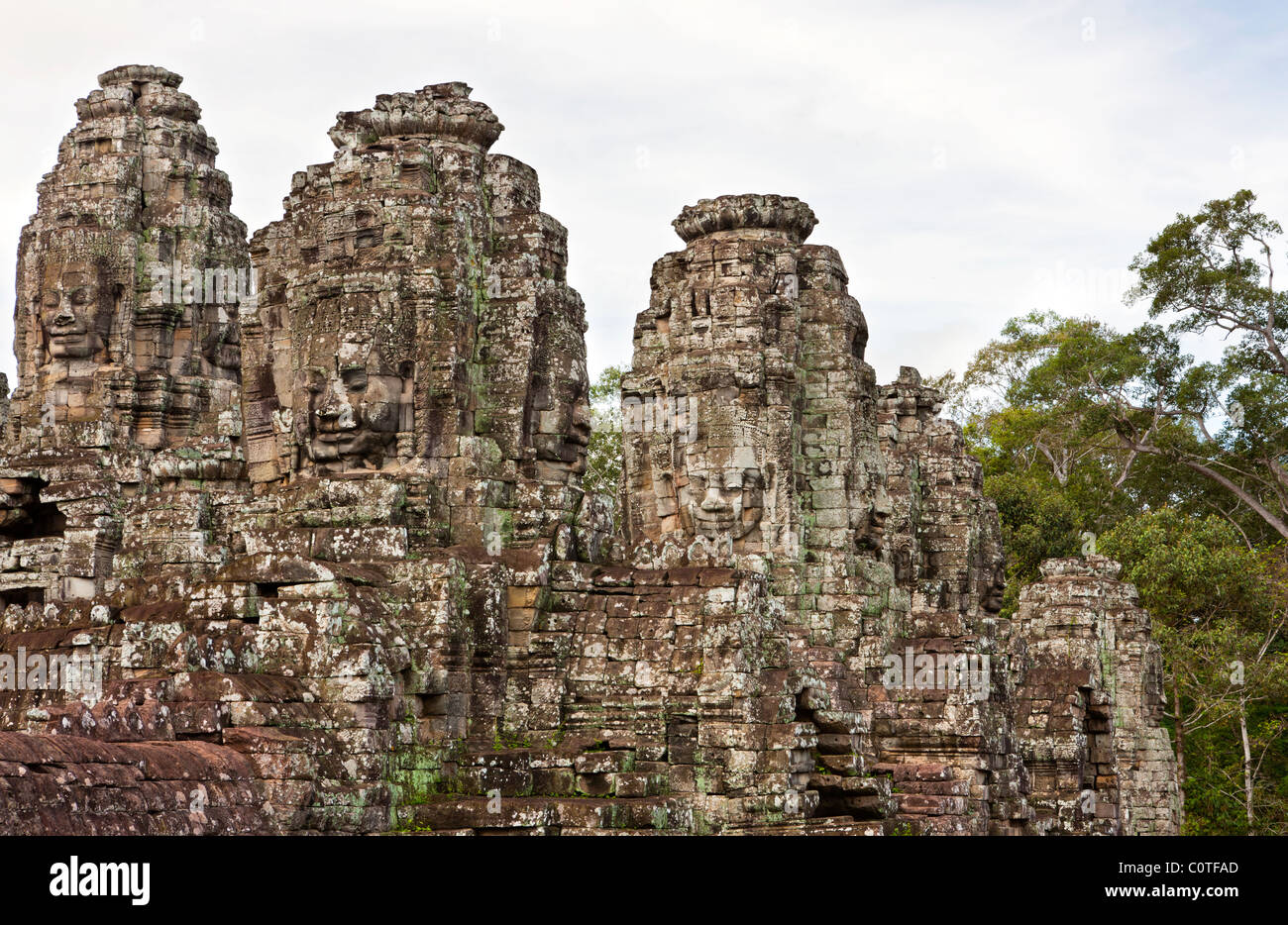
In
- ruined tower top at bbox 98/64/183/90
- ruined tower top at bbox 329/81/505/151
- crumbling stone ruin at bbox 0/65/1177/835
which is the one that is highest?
ruined tower top at bbox 98/64/183/90

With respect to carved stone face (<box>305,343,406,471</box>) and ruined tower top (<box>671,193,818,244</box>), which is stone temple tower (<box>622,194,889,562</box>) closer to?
ruined tower top (<box>671,193,818,244</box>)

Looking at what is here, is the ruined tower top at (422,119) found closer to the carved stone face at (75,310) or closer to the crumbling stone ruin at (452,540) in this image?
the crumbling stone ruin at (452,540)

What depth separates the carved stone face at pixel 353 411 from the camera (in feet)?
59.1

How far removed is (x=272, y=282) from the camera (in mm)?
19734

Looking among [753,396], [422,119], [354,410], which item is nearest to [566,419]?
[354,410]

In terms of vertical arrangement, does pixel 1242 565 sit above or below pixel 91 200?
below

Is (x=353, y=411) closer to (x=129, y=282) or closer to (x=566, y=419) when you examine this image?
(x=566, y=419)

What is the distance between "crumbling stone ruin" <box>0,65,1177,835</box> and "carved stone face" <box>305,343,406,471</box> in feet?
0.11

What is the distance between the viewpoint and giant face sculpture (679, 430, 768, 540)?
24266mm

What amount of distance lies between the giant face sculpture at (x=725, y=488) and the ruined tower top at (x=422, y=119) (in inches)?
250

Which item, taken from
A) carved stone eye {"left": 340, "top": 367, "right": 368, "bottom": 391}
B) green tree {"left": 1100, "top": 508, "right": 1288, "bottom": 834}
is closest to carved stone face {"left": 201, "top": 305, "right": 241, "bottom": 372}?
carved stone eye {"left": 340, "top": 367, "right": 368, "bottom": 391}
